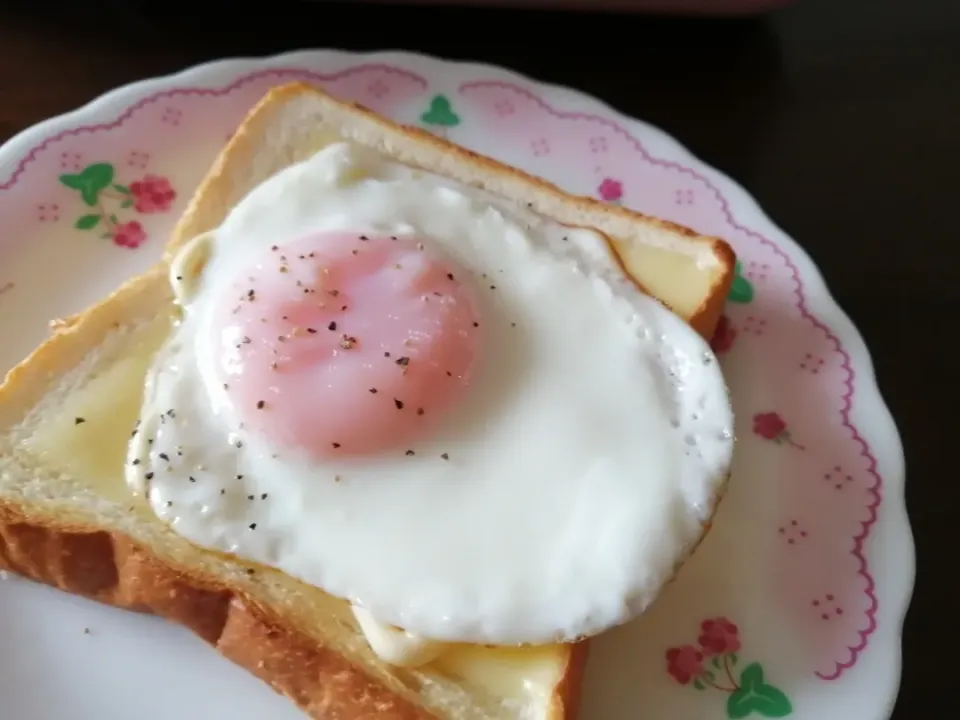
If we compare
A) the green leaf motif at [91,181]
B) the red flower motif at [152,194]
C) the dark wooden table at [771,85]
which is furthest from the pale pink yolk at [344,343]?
the dark wooden table at [771,85]

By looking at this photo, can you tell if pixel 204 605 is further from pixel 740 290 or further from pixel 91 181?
pixel 740 290

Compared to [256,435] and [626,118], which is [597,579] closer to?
[256,435]

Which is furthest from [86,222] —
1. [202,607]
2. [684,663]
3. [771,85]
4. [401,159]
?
[771,85]

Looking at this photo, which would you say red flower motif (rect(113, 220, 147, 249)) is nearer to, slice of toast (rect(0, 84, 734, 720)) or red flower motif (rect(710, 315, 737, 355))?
slice of toast (rect(0, 84, 734, 720))

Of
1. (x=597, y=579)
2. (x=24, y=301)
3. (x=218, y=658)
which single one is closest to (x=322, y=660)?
(x=218, y=658)

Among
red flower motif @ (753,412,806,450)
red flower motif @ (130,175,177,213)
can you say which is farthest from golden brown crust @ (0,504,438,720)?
red flower motif @ (753,412,806,450)

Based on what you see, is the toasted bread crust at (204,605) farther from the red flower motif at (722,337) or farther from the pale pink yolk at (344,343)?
the red flower motif at (722,337)

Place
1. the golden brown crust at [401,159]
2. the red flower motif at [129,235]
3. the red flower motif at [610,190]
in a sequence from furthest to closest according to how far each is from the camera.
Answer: the red flower motif at [610,190], the red flower motif at [129,235], the golden brown crust at [401,159]

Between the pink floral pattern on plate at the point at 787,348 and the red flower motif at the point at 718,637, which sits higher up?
the pink floral pattern on plate at the point at 787,348
